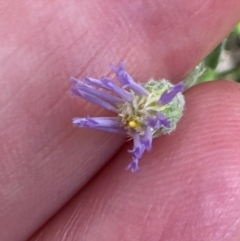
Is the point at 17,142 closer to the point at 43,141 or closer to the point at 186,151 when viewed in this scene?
the point at 43,141

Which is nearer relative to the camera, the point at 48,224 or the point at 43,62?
the point at 43,62

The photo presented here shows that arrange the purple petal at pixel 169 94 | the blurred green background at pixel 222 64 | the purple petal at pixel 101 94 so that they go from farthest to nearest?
1. the blurred green background at pixel 222 64
2. the purple petal at pixel 101 94
3. the purple petal at pixel 169 94

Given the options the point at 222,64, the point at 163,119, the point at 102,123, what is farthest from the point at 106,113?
the point at 222,64

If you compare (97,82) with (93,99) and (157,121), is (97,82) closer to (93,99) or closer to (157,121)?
(93,99)

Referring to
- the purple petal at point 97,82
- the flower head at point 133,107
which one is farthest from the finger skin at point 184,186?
the purple petal at point 97,82

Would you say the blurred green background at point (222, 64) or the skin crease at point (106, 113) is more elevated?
the skin crease at point (106, 113)

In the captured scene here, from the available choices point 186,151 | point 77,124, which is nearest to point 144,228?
point 186,151

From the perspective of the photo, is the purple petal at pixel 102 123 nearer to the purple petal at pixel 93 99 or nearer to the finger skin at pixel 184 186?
the purple petal at pixel 93 99
